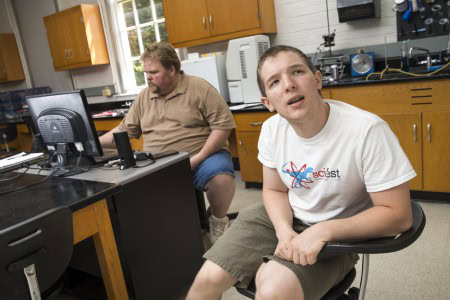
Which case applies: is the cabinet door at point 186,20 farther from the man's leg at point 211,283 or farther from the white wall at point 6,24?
the white wall at point 6,24

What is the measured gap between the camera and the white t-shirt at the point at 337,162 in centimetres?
98

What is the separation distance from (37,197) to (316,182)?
3.52 ft

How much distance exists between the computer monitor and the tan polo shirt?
56cm

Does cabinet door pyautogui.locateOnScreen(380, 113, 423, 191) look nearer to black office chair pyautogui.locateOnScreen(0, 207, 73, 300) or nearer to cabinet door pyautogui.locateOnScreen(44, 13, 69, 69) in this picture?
black office chair pyautogui.locateOnScreen(0, 207, 73, 300)

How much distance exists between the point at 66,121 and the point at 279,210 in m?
1.12

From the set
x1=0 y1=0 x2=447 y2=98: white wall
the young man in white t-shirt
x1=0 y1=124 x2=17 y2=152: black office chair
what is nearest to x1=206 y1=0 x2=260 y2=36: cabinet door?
x1=0 y1=0 x2=447 y2=98: white wall

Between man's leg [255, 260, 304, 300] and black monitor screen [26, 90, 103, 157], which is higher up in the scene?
black monitor screen [26, 90, 103, 157]

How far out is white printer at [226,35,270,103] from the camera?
3.29m

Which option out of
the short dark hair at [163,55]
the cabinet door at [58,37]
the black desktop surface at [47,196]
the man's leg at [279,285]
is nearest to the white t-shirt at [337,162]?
the man's leg at [279,285]

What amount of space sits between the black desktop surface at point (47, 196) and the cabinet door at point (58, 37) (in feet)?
12.5

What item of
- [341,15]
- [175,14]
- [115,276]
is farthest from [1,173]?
[341,15]

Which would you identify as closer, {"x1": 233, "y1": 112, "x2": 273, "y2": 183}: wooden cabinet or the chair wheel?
the chair wheel

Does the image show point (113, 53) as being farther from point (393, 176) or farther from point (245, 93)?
point (393, 176)

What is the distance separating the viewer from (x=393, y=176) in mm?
968
